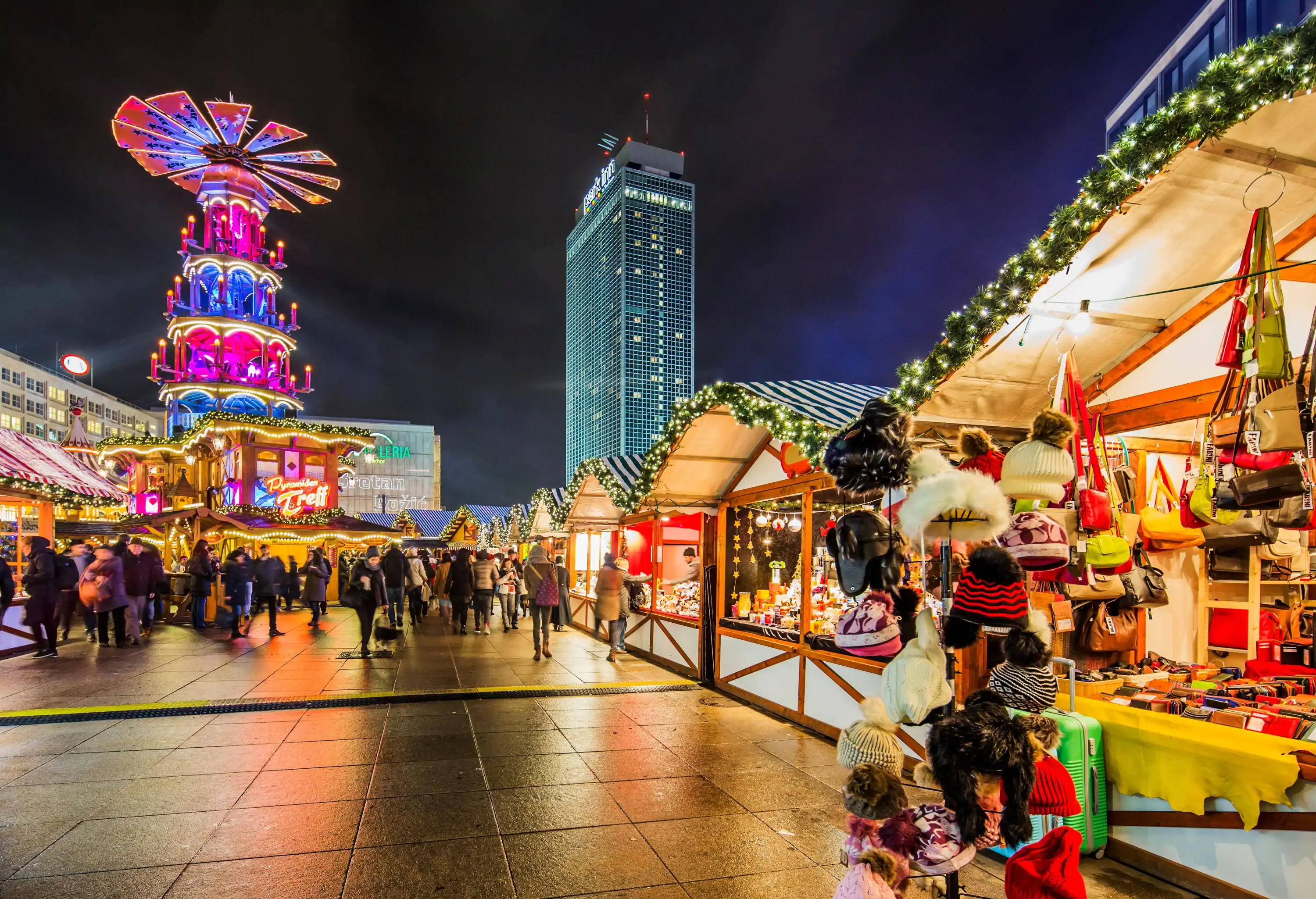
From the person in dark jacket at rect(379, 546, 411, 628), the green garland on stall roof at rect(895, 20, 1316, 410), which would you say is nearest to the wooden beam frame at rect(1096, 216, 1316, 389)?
the green garland on stall roof at rect(895, 20, 1316, 410)

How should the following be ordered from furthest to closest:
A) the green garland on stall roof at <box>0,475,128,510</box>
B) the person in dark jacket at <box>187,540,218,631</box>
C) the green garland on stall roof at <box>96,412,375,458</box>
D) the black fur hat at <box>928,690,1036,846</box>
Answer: the green garland on stall roof at <box>96,412,375,458</box> < the person in dark jacket at <box>187,540,218,631</box> < the green garland on stall roof at <box>0,475,128,510</box> < the black fur hat at <box>928,690,1036,846</box>

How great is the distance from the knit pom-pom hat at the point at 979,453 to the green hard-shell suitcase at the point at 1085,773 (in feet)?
3.73

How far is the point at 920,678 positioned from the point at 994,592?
46 cm

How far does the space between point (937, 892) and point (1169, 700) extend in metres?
2.13

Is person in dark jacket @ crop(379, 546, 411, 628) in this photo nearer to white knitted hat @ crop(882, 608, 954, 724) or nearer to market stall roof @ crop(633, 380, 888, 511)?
market stall roof @ crop(633, 380, 888, 511)

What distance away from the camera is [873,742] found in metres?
2.88

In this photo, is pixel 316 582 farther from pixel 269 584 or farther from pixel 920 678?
pixel 920 678

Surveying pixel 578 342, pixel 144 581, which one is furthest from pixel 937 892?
pixel 578 342

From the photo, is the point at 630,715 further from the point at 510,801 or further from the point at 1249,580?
the point at 1249,580

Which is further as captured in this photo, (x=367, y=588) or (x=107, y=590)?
(x=107, y=590)

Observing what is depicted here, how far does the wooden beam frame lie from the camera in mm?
4152

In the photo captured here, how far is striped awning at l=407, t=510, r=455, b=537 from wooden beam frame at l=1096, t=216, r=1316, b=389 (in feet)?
156

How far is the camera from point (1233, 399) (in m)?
4.26

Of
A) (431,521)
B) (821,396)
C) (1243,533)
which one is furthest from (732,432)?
(431,521)
